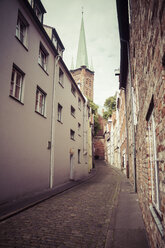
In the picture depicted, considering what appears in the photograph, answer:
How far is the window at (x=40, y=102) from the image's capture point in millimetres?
10273

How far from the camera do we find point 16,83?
8297 mm

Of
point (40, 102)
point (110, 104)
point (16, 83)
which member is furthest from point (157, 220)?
point (110, 104)

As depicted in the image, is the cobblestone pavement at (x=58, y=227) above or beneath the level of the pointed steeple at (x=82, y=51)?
beneath

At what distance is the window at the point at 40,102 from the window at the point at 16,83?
1698mm

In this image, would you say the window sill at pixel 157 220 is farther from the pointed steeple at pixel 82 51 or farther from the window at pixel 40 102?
the pointed steeple at pixel 82 51

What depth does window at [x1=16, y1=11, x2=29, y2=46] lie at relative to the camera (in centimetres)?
870

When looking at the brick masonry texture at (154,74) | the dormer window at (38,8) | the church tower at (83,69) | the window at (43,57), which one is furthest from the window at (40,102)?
the church tower at (83,69)

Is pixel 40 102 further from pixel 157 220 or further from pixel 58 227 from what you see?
pixel 157 220

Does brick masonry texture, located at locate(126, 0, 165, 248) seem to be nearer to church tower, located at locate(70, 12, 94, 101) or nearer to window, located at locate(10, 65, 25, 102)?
window, located at locate(10, 65, 25, 102)

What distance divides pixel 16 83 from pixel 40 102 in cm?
252

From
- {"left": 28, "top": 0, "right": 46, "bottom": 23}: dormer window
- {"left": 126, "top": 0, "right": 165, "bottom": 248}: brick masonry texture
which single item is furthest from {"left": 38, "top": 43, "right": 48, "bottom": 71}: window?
{"left": 126, "top": 0, "right": 165, "bottom": 248}: brick masonry texture

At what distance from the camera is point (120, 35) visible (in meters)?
10.6

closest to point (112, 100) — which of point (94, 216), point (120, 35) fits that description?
point (120, 35)

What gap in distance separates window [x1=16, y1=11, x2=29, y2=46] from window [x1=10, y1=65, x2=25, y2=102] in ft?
5.13
